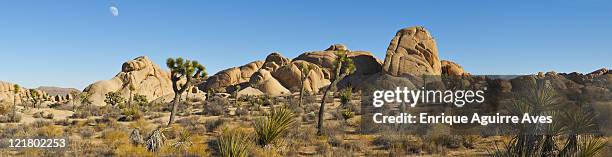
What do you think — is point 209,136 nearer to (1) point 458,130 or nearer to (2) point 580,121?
(1) point 458,130

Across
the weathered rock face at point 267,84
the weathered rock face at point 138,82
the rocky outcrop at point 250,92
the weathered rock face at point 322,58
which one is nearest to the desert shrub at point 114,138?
the rocky outcrop at point 250,92

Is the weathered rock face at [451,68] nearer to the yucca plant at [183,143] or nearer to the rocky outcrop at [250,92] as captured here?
the rocky outcrop at [250,92]

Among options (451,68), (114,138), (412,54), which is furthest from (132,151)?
(451,68)

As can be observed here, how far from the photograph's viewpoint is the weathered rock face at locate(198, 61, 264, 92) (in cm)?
5903

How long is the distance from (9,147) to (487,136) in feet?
51.6

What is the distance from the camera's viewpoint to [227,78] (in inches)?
2343

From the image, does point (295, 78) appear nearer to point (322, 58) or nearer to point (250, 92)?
point (250, 92)

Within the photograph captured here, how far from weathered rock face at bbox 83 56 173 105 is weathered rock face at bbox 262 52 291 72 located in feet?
45.8

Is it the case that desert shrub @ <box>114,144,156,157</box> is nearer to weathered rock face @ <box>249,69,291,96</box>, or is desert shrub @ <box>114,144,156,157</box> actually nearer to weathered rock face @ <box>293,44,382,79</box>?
weathered rock face @ <box>249,69,291,96</box>

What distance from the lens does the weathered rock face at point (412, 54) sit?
172 ft

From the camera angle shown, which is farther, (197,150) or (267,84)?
(267,84)

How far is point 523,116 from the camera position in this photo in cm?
795

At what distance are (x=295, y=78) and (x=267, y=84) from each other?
455 centimetres

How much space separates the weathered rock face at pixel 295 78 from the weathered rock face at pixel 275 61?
379cm
